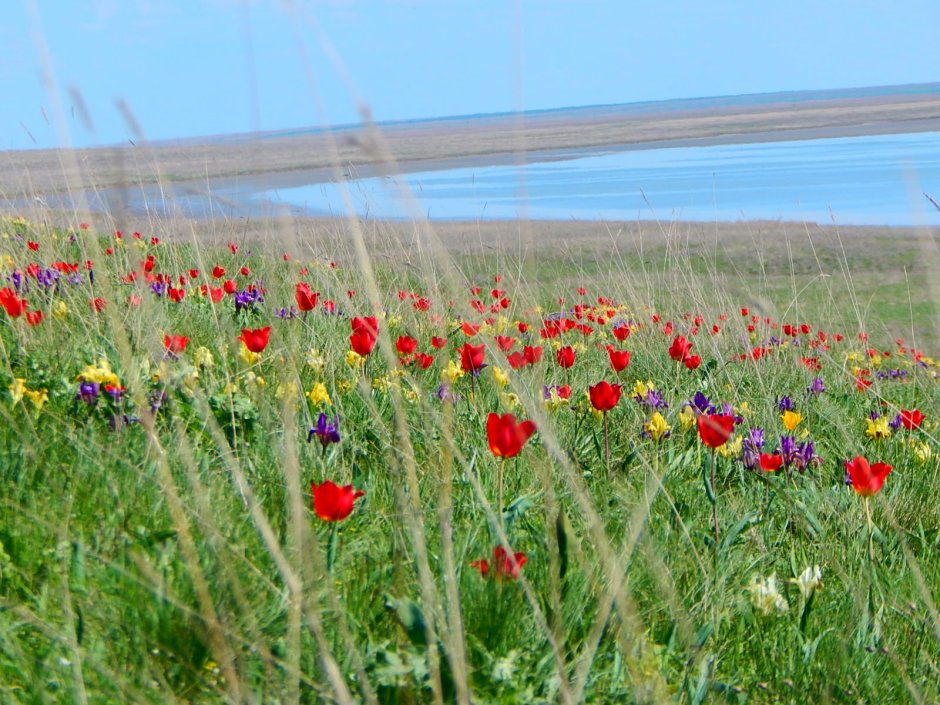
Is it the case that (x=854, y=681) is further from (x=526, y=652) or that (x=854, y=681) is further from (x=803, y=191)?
(x=803, y=191)

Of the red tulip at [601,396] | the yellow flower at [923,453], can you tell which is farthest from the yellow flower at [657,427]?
the yellow flower at [923,453]

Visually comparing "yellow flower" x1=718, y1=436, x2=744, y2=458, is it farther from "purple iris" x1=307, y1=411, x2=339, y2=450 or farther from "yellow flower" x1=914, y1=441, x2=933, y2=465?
"purple iris" x1=307, y1=411, x2=339, y2=450

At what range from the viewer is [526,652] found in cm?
140

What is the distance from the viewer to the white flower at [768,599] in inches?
65.4

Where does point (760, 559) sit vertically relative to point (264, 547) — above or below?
below

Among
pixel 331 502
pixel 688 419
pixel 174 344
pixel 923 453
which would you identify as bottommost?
pixel 923 453

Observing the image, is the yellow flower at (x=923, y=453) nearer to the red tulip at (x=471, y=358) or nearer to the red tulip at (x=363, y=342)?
the red tulip at (x=471, y=358)

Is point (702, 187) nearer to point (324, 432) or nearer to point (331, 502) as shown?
point (324, 432)

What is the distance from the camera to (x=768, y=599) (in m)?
1.66

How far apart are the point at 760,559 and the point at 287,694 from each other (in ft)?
3.15

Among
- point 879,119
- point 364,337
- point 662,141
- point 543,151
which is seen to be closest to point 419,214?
point 364,337

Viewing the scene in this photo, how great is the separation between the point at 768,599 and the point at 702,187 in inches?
745

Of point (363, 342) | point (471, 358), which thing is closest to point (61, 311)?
point (363, 342)

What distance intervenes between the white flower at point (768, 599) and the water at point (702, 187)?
26.5 feet
